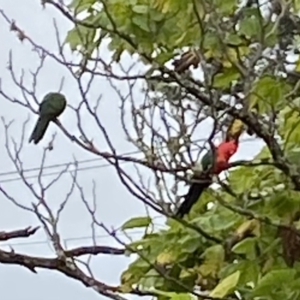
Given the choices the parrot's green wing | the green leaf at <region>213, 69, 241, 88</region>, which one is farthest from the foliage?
the parrot's green wing

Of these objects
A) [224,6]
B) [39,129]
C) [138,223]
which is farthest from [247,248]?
[39,129]

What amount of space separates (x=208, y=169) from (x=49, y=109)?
0.34 meters

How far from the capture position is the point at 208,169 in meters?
1.18

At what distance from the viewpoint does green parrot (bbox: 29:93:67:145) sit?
4.62 feet

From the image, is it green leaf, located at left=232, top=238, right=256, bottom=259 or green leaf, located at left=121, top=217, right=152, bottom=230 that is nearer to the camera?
green leaf, located at left=232, top=238, right=256, bottom=259

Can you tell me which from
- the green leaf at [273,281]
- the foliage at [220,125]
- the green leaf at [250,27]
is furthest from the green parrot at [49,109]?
the green leaf at [273,281]

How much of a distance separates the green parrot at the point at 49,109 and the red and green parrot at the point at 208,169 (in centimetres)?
25

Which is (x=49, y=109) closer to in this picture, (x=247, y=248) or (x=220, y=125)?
(x=220, y=125)

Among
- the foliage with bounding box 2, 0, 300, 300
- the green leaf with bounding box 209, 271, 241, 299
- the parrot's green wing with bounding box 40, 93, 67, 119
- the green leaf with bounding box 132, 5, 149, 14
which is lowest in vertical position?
the green leaf with bounding box 209, 271, 241, 299

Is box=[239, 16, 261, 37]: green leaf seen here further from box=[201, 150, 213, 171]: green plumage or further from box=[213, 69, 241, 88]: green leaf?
box=[201, 150, 213, 171]: green plumage

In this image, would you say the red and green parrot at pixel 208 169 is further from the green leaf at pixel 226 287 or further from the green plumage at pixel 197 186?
the green leaf at pixel 226 287

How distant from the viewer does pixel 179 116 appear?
50.8 inches

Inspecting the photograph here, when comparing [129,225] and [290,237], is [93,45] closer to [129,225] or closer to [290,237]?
[129,225]

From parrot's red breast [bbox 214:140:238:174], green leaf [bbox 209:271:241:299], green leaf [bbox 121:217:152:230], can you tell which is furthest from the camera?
green leaf [bbox 121:217:152:230]
